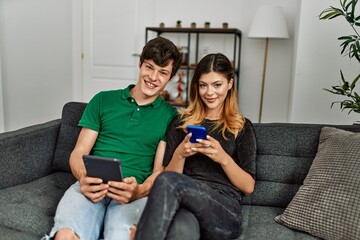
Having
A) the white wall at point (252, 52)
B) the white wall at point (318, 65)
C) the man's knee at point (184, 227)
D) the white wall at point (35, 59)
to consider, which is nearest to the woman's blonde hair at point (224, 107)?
the man's knee at point (184, 227)

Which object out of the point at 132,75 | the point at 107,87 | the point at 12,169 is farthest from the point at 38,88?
the point at 12,169

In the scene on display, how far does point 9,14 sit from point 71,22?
0.65 m

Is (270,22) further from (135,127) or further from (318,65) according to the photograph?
(135,127)

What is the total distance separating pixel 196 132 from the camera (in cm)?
150

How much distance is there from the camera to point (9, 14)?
14.2 ft

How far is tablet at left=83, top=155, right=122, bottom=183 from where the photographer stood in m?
1.37

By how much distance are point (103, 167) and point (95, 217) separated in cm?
22

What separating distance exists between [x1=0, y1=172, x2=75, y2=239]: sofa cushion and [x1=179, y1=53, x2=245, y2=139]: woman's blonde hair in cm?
66

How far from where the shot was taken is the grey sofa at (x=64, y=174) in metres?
1.56

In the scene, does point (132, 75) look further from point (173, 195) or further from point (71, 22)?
point (173, 195)

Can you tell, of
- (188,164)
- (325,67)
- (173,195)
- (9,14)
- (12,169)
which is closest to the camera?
(173,195)

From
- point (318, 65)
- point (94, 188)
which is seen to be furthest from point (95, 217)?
point (318, 65)

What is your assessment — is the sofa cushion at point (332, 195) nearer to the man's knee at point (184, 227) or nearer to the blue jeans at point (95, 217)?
the man's knee at point (184, 227)

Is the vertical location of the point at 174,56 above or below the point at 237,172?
above
